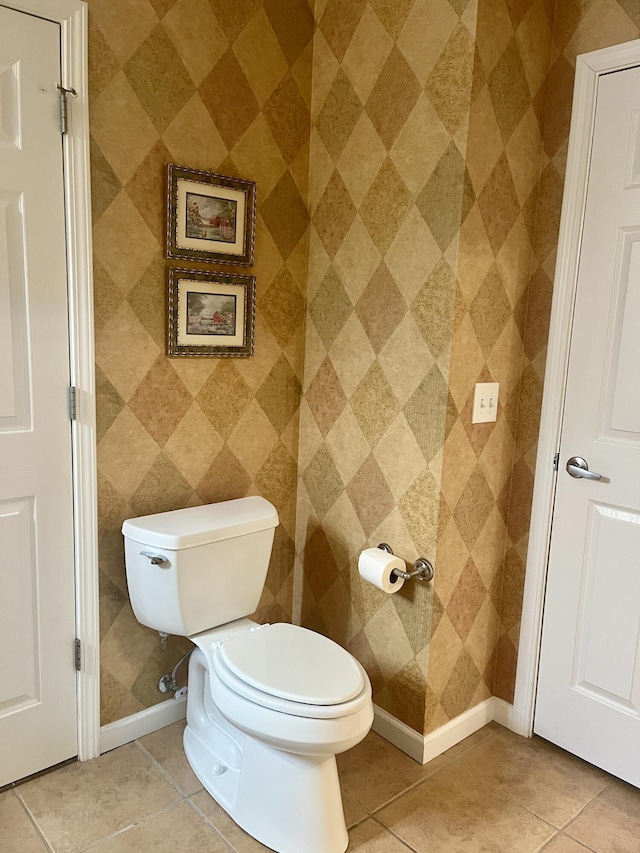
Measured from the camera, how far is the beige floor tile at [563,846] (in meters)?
1.76

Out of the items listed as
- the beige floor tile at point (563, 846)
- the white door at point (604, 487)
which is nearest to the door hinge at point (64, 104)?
the white door at point (604, 487)

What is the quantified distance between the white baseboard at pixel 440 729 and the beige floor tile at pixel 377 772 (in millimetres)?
26

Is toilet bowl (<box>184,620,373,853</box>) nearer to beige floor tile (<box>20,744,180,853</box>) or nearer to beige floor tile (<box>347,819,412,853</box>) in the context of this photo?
beige floor tile (<box>347,819,412,853</box>)

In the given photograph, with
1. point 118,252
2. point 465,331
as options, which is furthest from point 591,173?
point 118,252

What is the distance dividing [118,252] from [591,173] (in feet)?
4.70

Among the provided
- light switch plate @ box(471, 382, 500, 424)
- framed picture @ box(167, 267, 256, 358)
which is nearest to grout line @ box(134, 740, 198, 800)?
framed picture @ box(167, 267, 256, 358)

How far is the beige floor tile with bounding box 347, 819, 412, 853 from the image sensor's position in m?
1.75

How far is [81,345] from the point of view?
6.14 feet

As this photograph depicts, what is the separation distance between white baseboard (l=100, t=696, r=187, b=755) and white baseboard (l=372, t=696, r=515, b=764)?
0.70m

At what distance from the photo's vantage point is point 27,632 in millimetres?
1911

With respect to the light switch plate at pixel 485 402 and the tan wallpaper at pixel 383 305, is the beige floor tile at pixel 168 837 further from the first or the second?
the light switch plate at pixel 485 402

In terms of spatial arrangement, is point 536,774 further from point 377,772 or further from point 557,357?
point 557,357

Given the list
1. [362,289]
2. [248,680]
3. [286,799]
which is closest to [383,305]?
[362,289]

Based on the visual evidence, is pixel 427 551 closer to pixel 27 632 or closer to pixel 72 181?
pixel 27 632
